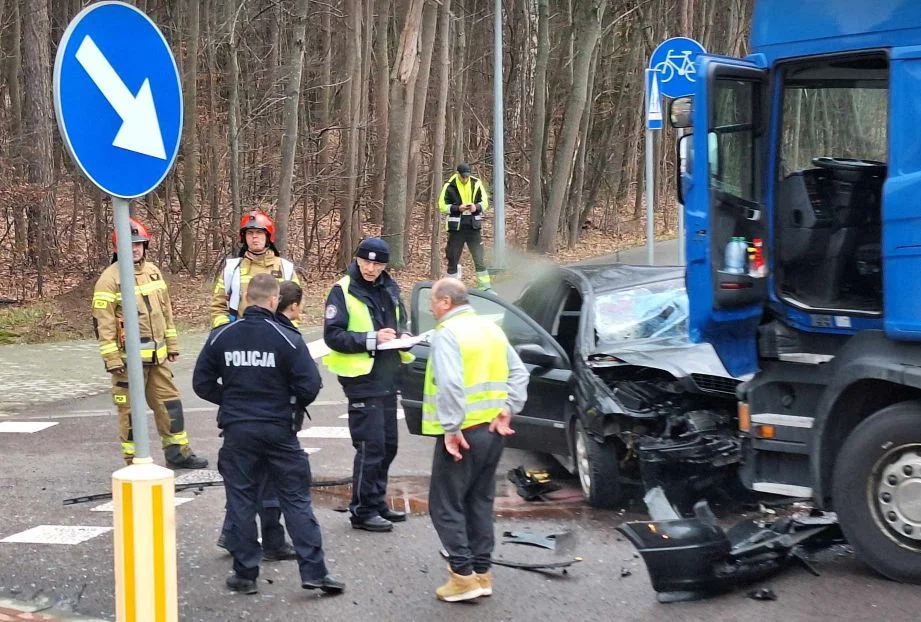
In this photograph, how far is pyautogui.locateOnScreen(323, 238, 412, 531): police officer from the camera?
23.4 feet

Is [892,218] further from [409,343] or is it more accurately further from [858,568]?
[409,343]

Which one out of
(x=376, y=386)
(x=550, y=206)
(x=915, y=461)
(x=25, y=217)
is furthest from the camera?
(x=550, y=206)

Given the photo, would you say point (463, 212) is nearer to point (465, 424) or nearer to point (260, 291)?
point (260, 291)

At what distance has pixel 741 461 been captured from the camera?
22.2 ft

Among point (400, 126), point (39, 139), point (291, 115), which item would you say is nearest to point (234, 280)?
point (291, 115)

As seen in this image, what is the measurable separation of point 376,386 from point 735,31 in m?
32.4

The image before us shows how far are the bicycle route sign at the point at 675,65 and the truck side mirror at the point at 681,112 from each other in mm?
5370

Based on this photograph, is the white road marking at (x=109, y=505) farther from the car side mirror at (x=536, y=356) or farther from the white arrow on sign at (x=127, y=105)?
the white arrow on sign at (x=127, y=105)

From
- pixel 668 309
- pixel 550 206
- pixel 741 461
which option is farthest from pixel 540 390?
pixel 550 206

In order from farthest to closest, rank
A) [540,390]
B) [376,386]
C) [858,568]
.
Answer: [540,390]
[376,386]
[858,568]

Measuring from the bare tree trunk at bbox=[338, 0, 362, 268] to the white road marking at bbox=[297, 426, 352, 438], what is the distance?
42.2ft

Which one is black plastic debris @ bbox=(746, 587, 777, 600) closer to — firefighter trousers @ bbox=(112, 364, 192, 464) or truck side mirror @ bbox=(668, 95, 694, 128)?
truck side mirror @ bbox=(668, 95, 694, 128)

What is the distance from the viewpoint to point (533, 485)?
8039mm

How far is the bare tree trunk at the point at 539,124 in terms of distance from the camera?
1090 inches
